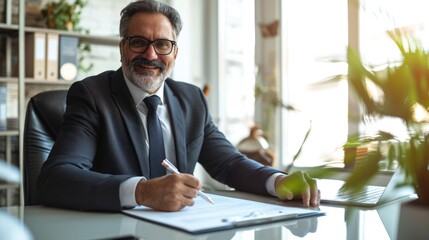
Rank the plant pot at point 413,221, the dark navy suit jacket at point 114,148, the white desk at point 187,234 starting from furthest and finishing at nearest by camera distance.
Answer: the dark navy suit jacket at point 114,148, the white desk at point 187,234, the plant pot at point 413,221

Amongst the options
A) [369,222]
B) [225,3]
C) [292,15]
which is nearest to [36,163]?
[369,222]

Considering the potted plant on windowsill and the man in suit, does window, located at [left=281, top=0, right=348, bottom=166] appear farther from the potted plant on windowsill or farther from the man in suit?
the potted plant on windowsill

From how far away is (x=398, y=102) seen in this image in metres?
0.58

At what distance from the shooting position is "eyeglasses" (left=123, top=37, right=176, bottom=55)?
1.68 meters

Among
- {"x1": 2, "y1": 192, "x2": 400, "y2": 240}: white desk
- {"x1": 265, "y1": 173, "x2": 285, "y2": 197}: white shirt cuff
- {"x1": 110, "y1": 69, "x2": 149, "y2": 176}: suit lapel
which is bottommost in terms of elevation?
{"x1": 2, "y1": 192, "x2": 400, "y2": 240}: white desk

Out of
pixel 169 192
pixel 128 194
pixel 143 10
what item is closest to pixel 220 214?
pixel 169 192

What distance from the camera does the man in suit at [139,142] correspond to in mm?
1134

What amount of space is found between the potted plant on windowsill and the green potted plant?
279 cm

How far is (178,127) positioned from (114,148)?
287 mm

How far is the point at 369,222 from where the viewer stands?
1035 mm

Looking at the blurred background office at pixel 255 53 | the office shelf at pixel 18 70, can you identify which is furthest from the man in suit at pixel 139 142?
the office shelf at pixel 18 70

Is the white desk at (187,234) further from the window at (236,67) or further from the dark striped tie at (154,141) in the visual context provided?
the window at (236,67)

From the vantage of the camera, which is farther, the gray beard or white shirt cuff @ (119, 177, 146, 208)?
the gray beard

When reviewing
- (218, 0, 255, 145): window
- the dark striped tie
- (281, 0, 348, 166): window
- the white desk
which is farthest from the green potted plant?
the white desk
